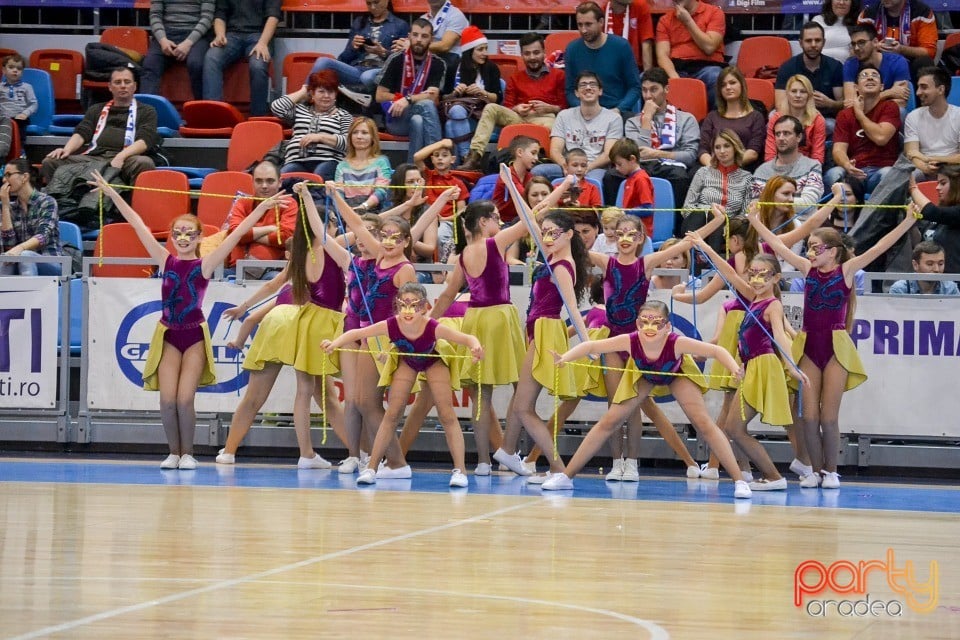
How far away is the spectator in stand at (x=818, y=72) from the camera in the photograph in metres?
10.6

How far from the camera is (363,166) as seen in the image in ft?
31.9

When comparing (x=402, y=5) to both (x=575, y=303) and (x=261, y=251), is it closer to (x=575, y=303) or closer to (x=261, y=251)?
(x=261, y=251)

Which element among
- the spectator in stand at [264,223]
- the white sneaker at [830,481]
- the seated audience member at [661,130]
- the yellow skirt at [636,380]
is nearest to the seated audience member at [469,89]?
the seated audience member at [661,130]

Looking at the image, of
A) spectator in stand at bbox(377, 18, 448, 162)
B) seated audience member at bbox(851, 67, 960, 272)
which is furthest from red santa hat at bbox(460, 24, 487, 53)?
seated audience member at bbox(851, 67, 960, 272)

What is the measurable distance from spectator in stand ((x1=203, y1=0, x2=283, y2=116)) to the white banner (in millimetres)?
3293

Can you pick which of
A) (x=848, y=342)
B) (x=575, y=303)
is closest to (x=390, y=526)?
(x=575, y=303)

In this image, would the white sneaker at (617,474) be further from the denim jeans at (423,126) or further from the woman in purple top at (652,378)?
the denim jeans at (423,126)

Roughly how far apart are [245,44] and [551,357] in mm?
5358

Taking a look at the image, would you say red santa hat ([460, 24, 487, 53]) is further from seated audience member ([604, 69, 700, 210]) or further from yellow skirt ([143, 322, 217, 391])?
yellow skirt ([143, 322, 217, 391])

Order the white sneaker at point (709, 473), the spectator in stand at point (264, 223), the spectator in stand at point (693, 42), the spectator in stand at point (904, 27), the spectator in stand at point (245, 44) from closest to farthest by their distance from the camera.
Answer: the white sneaker at point (709, 473)
the spectator in stand at point (264, 223)
the spectator in stand at point (904, 27)
the spectator in stand at point (693, 42)
the spectator in stand at point (245, 44)

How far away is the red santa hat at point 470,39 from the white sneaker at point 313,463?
13.2 ft

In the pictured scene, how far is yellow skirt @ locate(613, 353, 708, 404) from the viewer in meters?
7.58

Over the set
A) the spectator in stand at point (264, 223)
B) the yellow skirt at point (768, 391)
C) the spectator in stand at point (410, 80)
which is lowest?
the yellow skirt at point (768, 391)

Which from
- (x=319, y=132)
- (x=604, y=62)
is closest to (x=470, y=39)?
(x=604, y=62)
